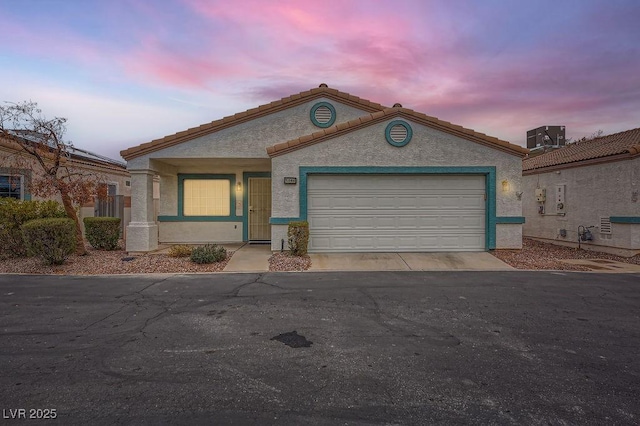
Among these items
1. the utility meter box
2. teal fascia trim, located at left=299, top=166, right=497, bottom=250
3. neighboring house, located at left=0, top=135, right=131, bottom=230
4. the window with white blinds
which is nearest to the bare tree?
neighboring house, located at left=0, top=135, right=131, bottom=230

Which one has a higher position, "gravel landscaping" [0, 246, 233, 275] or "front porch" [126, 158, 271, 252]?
"front porch" [126, 158, 271, 252]

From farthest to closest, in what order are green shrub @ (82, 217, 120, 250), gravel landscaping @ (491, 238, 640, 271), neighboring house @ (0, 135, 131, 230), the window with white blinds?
the window with white blinds, green shrub @ (82, 217, 120, 250), neighboring house @ (0, 135, 131, 230), gravel landscaping @ (491, 238, 640, 271)

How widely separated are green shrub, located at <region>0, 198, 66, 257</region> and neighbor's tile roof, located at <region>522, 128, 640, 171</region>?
18.1m

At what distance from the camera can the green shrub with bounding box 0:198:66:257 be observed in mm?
10227

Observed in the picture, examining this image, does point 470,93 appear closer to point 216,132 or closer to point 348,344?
point 216,132

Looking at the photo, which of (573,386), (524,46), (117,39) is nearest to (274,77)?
(117,39)

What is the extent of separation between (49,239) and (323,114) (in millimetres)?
9411

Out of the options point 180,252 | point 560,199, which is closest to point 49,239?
point 180,252

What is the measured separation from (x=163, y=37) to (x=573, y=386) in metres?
14.9

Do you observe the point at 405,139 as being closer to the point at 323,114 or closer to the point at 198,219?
the point at 323,114

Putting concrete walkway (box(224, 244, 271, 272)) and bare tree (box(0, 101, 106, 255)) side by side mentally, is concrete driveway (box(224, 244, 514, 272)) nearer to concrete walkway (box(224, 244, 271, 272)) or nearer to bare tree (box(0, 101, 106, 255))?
concrete walkway (box(224, 244, 271, 272))

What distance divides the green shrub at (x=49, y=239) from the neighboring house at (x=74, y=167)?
2733 mm

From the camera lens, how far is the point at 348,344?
14.7 ft

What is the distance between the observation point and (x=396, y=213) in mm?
11648
